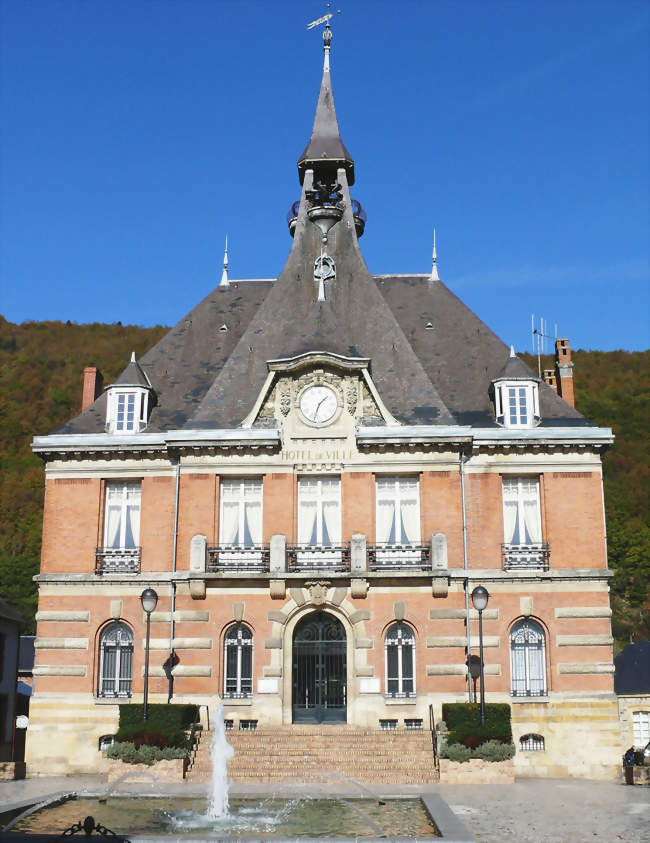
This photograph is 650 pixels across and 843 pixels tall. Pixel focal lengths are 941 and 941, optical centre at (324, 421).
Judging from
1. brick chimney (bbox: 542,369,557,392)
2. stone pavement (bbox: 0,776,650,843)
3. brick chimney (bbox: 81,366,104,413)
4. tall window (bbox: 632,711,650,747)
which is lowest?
tall window (bbox: 632,711,650,747)

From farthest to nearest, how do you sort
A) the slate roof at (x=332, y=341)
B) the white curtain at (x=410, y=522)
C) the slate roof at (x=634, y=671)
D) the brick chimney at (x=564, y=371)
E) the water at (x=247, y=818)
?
the slate roof at (x=634, y=671)
the brick chimney at (x=564, y=371)
the slate roof at (x=332, y=341)
the white curtain at (x=410, y=522)
the water at (x=247, y=818)

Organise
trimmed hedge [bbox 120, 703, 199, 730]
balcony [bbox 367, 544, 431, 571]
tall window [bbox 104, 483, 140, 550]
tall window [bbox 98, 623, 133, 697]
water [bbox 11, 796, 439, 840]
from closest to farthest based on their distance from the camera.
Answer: water [bbox 11, 796, 439, 840] → trimmed hedge [bbox 120, 703, 199, 730] → balcony [bbox 367, 544, 431, 571] → tall window [bbox 98, 623, 133, 697] → tall window [bbox 104, 483, 140, 550]

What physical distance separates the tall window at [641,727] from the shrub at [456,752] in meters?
22.7

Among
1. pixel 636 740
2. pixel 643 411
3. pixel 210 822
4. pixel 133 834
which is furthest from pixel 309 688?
pixel 643 411

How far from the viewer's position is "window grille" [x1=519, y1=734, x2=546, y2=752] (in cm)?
2747

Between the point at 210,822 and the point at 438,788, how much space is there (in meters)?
7.35

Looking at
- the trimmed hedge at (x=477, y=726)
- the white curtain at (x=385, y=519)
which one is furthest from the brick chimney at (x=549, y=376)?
the trimmed hedge at (x=477, y=726)

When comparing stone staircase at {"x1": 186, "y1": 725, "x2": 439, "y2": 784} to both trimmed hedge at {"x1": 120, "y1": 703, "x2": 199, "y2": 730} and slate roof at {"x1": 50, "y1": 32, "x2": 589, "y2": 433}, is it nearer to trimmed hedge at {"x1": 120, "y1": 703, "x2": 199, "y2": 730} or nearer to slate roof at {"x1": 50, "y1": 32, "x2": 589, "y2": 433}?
trimmed hedge at {"x1": 120, "y1": 703, "x2": 199, "y2": 730}

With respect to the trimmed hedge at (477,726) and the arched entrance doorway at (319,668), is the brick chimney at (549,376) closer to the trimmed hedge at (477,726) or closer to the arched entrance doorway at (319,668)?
the arched entrance doorway at (319,668)

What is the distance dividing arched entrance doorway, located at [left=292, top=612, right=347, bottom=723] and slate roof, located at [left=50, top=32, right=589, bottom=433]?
22.3 feet

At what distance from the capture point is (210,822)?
16906mm

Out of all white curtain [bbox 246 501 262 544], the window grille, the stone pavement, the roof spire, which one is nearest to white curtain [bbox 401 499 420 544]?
white curtain [bbox 246 501 262 544]

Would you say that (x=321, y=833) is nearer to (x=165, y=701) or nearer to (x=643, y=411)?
(x=165, y=701)

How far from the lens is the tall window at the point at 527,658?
92.7 feet
